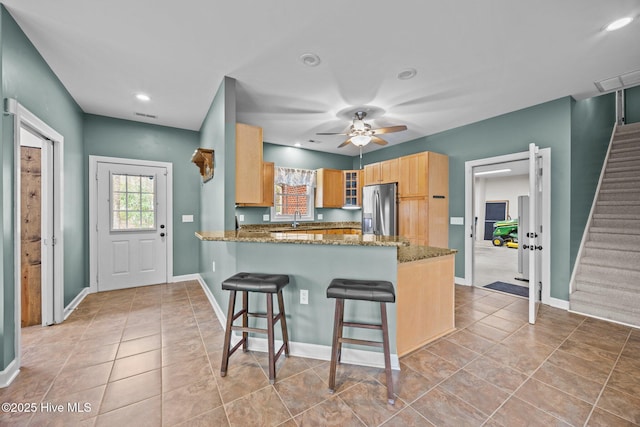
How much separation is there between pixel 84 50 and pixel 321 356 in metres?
3.46

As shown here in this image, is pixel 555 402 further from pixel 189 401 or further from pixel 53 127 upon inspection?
pixel 53 127

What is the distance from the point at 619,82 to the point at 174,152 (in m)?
6.08

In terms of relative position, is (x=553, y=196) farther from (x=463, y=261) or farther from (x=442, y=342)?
(x=442, y=342)

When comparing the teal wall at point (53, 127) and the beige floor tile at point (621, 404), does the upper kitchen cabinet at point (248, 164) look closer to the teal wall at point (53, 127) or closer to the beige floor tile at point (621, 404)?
the teal wall at point (53, 127)

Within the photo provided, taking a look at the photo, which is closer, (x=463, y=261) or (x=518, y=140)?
(x=518, y=140)

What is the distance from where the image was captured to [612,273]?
3098mm

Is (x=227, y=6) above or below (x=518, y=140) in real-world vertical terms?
above

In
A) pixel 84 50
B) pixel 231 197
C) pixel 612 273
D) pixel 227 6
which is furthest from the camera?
pixel 612 273

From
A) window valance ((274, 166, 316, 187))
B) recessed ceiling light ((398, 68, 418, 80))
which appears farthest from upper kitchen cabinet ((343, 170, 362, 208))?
recessed ceiling light ((398, 68, 418, 80))

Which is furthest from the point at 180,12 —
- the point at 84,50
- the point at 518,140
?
the point at 518,140

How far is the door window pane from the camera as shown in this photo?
3971 mm

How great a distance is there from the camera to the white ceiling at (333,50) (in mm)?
1819

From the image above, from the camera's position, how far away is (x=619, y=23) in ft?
6.42

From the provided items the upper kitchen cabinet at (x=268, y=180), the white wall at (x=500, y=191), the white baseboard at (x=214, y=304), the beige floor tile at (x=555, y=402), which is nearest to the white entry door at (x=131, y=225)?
the white baseboard at (x=214, y=304)
